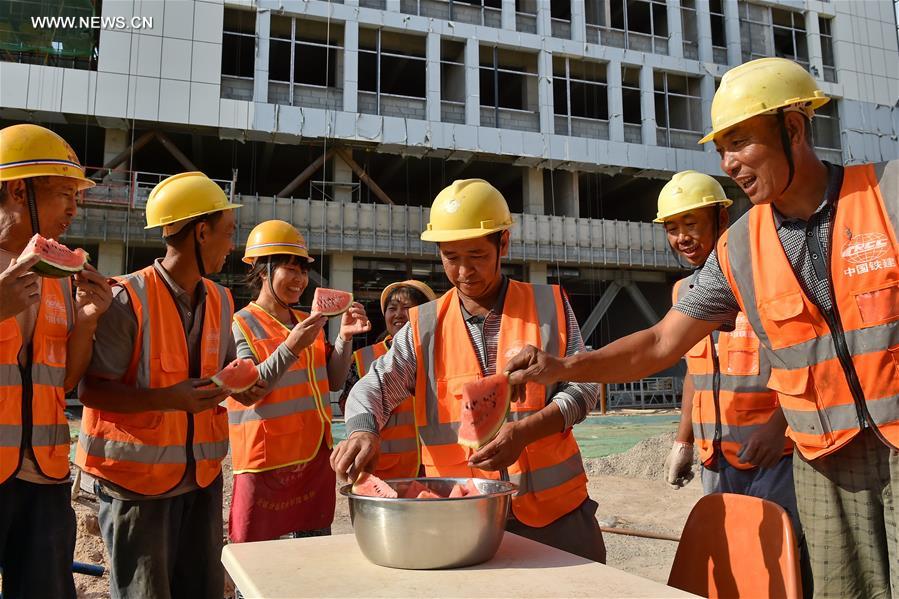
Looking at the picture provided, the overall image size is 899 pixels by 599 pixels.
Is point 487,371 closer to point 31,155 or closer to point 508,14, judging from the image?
point 31,155

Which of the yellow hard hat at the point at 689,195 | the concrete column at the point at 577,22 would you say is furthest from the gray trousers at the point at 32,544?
the concrete column at the point at 577,22

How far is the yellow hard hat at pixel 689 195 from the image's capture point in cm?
385

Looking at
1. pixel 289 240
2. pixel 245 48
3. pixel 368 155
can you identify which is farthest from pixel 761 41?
pixel 289 240

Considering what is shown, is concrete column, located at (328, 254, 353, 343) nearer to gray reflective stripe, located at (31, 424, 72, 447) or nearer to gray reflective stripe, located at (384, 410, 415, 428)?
gray reflective stripe, located at (384, 410, 415, 428)

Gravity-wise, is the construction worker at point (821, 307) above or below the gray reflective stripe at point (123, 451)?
above

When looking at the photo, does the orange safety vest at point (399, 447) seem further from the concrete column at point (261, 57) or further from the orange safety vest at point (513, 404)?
the concrete column at point (261, 57)

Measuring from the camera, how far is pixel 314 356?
4258 millimetres

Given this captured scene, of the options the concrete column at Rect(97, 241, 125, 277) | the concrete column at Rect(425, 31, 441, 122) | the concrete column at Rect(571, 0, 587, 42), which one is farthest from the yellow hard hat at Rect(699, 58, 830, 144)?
the concrete column at Rect(571, 0, 587, 42)

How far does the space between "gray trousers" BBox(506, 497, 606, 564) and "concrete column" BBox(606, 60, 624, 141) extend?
21679 millimetres

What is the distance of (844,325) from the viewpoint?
2006 mm

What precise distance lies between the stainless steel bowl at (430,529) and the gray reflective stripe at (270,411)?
2.15m

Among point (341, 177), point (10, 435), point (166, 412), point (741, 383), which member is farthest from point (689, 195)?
point (341, 177)

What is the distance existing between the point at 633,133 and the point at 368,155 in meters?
9.58

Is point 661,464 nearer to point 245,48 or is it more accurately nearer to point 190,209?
point 190,209
